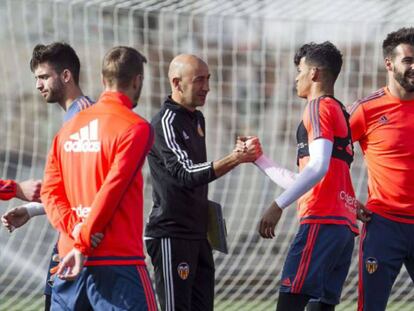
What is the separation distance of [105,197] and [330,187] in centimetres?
152

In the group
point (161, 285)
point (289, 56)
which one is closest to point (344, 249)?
point (161, 285)

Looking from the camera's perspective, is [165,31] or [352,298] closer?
[352,298]

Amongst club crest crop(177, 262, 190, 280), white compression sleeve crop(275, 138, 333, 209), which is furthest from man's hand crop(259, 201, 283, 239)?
club crest crop(177, 262, 190, 280)

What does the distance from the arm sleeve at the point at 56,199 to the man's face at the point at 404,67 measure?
2135 millimetres

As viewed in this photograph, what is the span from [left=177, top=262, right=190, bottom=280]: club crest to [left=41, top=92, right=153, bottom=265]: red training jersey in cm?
96

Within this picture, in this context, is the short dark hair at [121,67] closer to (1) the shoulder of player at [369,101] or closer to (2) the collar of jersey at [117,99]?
(2) the collar of jersey at [117,99]

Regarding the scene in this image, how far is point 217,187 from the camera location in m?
11.1

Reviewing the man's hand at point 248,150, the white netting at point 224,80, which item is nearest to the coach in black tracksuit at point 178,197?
the man's hand at point 248,150

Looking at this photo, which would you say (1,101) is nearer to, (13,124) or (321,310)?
(13,124)

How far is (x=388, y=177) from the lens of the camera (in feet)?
21.1

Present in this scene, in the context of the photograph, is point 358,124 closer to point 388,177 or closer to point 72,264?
point 388,177

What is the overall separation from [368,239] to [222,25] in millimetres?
5024

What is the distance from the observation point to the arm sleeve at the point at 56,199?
200 inches

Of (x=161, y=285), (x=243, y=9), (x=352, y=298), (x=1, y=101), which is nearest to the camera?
(x=161, y=285)
